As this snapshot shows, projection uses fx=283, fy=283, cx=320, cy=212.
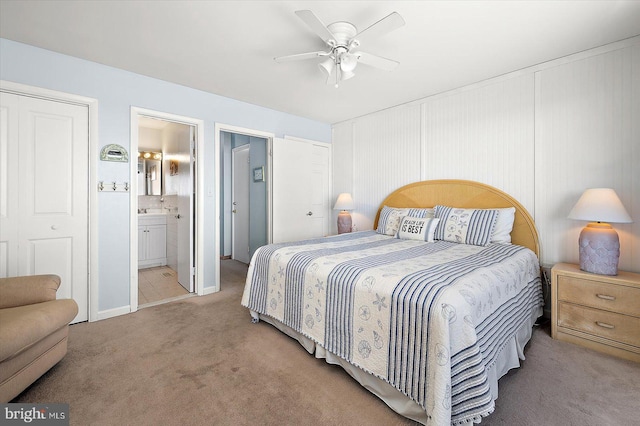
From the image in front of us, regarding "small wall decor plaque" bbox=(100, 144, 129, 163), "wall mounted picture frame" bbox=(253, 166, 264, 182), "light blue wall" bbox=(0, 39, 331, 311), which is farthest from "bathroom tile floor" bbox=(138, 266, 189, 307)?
"wall mounted picture frame" bbox=(253, 166, 264, 182)

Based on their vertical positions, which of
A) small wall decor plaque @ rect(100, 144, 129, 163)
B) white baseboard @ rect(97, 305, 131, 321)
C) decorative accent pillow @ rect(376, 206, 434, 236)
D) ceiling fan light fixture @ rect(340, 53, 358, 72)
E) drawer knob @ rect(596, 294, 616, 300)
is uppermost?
ceiling fan light fixture @ rect(340, 53, 358, 72)

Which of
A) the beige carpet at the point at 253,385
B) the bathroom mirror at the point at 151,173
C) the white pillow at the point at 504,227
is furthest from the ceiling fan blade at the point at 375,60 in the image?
the bathroom mirror at the point at 151,173

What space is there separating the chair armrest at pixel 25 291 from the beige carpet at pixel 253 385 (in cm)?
51

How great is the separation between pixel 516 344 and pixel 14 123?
14.1 feet

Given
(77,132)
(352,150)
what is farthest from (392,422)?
(352,150)

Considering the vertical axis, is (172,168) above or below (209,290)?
above

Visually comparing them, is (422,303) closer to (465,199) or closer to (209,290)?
(465,199)

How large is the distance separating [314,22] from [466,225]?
7.83 feet

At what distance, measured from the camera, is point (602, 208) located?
2.19m

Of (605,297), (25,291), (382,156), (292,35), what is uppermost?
(292,35)

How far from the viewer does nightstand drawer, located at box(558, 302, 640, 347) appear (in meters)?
2.04

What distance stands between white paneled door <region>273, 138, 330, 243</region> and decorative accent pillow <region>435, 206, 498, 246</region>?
81.1 inches

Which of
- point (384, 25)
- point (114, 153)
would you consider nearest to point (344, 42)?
point (384, 25)

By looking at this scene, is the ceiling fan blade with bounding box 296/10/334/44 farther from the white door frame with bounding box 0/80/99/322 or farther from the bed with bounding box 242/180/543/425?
the white door frame with bounding box 0/80/99/322
